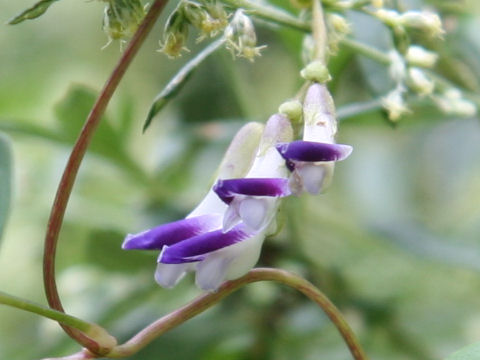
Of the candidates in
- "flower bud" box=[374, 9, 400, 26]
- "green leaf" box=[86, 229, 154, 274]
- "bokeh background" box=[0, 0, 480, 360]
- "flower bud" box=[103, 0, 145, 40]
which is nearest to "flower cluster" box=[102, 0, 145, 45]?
"flower bud" box=[103, 0, 145, 40]

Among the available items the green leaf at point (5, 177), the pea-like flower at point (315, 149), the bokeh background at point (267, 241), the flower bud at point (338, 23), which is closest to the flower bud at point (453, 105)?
the bokeh background at point (267, 241)

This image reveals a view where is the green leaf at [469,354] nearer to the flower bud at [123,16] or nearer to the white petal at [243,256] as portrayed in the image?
the white petal at [243,256]

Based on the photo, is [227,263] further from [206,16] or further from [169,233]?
[206,16]

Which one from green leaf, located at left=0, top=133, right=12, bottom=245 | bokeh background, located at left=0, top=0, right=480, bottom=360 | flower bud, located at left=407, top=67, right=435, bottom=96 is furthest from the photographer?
bokeh background, located at left=0, top=0, right=480, bottom=360

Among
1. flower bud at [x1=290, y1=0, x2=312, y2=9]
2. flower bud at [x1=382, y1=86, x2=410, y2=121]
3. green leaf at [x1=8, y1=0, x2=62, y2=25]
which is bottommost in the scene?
flower bud at [x1=382, y1=86, x2=410, y2=121]

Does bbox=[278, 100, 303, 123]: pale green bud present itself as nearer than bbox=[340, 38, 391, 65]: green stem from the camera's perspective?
Yes

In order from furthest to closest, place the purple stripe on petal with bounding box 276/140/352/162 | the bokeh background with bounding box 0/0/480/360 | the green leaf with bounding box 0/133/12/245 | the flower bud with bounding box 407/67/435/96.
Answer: the bokeh background with bounding box 0/0/480/360 → the flower bud with bounding box 407/67/435/96 → the green leaf with bounding box 0/133/12/245 → the purple stripe on petal with bounding box 276/140/352/162

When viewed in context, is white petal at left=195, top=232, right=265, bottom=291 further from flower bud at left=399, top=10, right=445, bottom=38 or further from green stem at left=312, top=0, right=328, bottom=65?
flower bud at left=399, top=10, right=445, bottom=38

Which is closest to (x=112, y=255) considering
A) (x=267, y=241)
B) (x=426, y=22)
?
(x=267, y=241)
